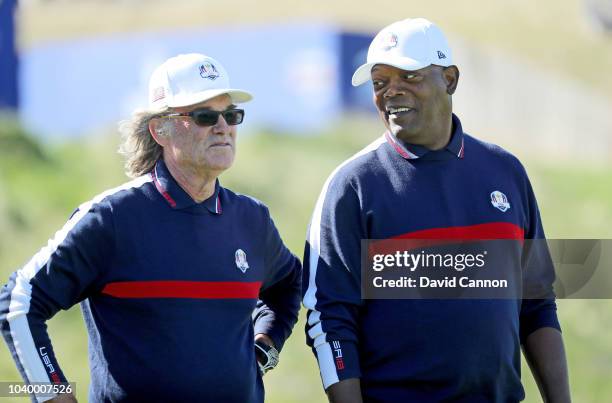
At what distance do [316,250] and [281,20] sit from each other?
18718mm

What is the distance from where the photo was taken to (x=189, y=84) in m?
4.21

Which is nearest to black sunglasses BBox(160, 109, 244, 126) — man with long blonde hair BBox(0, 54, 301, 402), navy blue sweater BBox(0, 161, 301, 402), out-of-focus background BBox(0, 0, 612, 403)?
man with long blonde hair BBox(0, 54, 301, 402)

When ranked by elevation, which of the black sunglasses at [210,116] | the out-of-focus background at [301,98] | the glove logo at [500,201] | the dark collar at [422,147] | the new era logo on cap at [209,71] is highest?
the out-of-focus background at [301,98]

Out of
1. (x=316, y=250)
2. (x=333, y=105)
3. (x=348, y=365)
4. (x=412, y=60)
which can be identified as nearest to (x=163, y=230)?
(x=316, y=250)

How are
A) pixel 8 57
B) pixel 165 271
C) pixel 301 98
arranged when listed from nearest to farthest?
pixel 165 271
pixel 8 57
pixel 301 98

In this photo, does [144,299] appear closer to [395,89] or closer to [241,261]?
[241,261]

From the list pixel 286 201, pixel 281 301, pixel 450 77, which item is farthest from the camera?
pixel 286 201

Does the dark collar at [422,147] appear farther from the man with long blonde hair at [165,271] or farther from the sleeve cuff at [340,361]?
the sleeve cuff at [340,361]

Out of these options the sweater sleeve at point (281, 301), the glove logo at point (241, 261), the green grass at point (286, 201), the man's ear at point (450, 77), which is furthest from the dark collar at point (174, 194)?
the green grass at point (286, 201)

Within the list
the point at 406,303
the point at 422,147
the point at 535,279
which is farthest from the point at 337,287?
the point at 535,279

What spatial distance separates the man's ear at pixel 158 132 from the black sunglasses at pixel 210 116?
76 millimetres

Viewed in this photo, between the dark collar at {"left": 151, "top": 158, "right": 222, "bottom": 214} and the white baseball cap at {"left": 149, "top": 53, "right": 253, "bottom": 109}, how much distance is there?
10.4 inches

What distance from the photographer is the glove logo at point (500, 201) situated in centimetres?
420

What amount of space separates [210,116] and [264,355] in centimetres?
108
